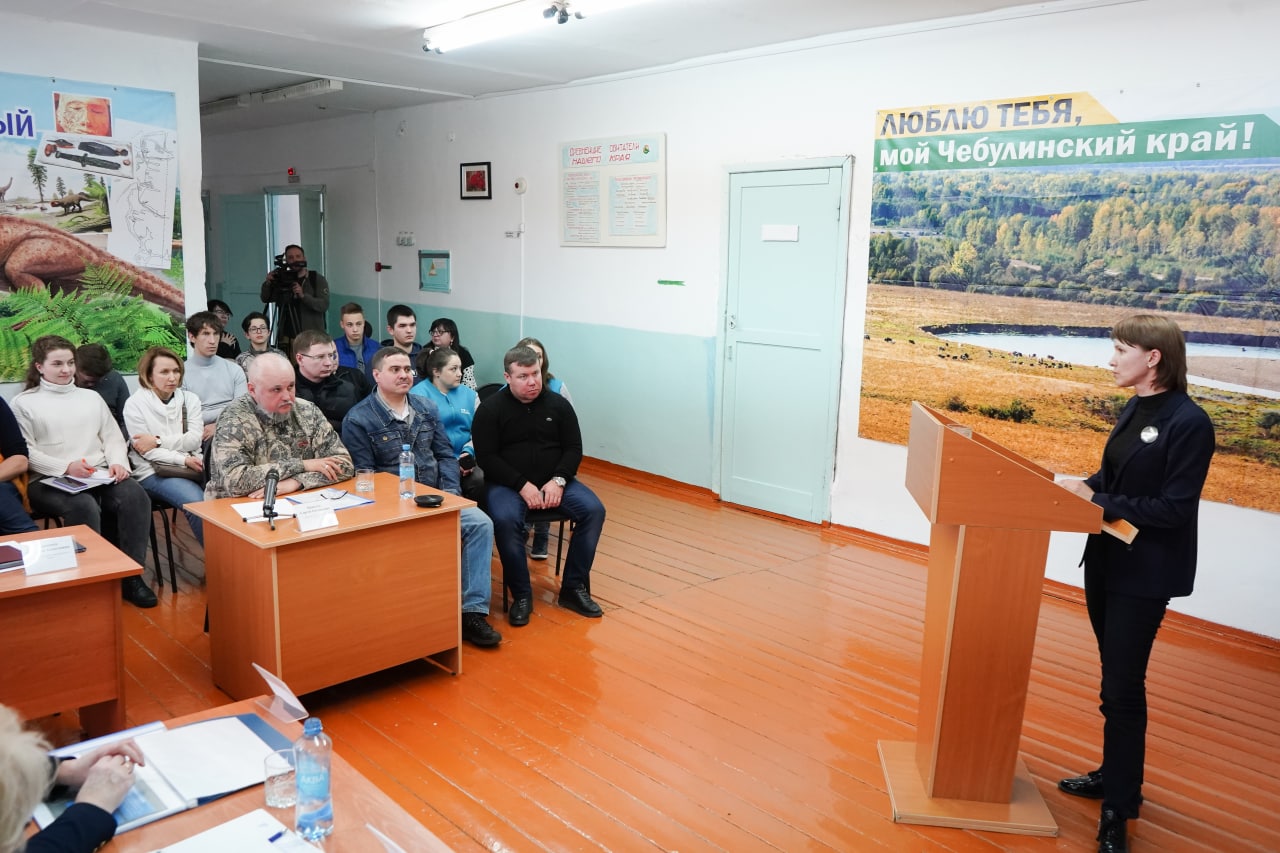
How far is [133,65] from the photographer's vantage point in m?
5.73

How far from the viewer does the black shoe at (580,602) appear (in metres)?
4.47

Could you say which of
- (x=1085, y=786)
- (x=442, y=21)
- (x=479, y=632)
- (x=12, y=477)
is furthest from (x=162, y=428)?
(x=1085, y=786)

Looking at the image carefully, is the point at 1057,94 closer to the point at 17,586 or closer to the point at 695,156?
the point at 695,156

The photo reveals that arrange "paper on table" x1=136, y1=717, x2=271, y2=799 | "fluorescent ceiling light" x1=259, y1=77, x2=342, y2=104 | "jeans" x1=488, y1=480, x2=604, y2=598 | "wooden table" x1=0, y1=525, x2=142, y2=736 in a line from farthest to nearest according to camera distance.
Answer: "fluorescent ceiling light" x1=259, y1=77, x2=342, y2=104
"jeans" x1=488, y1=480, x2=604, y2=598
"wooden table" x1=0, y1=525, x2=142, y2=736
"paper on table" x1=136, y1=717, x2=271, y2=799

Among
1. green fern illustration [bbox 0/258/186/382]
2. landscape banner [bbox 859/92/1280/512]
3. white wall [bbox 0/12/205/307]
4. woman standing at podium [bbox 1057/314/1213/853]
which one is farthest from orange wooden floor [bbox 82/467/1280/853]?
white wall [bbox 0/12/205/307]

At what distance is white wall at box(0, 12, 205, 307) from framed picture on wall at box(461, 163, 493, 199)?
8.43ft

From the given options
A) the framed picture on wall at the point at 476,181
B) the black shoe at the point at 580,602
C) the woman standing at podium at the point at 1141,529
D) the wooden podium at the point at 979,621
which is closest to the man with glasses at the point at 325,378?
the black shoe at the point at 580,602

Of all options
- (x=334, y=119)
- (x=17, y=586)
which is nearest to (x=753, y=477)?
(x=17, y=586)

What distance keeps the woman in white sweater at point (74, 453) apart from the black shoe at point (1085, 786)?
3.97 m

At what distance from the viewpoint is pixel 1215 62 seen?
4.17m

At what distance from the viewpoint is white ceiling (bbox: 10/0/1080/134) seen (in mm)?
4953

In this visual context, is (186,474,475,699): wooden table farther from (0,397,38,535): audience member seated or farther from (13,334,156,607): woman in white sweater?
(13,334,156,607): woman in white sweater

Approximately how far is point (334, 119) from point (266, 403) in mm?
6817

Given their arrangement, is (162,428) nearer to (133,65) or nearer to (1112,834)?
(133,65)
